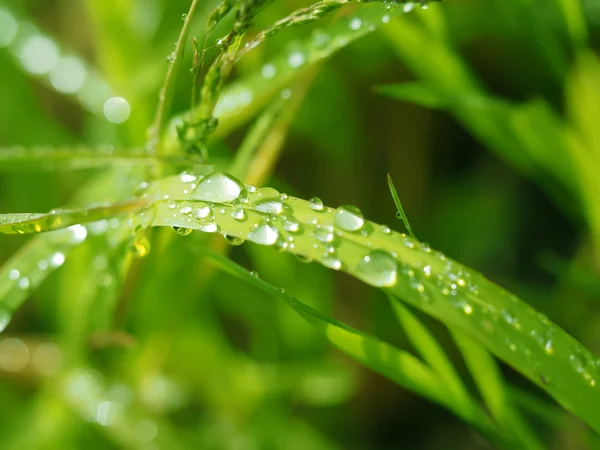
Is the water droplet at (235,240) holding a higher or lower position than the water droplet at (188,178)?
lower

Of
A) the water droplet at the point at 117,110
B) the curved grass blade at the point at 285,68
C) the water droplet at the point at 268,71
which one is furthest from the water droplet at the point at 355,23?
the water droplet at the point at 117,110

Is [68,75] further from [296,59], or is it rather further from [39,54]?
[296,59]

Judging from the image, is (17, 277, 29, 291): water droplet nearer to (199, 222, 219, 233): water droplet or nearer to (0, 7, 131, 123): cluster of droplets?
(199, 222, 219, 233): water droplet

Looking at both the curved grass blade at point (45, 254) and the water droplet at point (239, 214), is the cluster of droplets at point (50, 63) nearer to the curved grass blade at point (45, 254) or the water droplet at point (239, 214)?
the curved grass blade at point (45, 254)

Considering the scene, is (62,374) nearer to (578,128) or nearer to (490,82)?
(578,128)

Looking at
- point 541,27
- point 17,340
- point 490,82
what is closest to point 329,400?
point 17,340

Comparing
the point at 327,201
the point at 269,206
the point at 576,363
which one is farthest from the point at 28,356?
the point at 576,363
